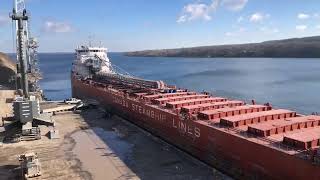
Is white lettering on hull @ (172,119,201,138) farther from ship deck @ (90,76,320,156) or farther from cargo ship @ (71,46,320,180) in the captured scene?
ship deck @ (90,76,320,156)

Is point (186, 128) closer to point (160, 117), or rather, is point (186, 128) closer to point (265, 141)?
point (160, 117)

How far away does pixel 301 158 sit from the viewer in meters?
16.2

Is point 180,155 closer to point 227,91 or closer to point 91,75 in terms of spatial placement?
point 91,75

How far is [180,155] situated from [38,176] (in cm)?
1034

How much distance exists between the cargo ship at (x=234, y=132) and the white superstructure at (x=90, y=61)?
2574cm

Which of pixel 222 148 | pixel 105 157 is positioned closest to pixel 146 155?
pixel 105 157

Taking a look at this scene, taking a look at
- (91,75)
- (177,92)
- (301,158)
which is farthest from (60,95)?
(301,158)

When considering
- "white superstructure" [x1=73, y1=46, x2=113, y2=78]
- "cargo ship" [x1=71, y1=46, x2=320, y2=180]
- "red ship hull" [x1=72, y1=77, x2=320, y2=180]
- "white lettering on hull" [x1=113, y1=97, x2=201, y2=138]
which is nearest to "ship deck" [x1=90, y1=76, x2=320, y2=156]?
"cargo ship" [x1=71, y1=46, x2=320, y2=180]

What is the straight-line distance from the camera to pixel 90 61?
6556cm

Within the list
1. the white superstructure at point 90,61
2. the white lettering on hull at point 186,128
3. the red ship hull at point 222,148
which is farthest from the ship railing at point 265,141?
the white superstructure at point 90,61

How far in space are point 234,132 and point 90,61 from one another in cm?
4802

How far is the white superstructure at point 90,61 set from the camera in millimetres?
65312

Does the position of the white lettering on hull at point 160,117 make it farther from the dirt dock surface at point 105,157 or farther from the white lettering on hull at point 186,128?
the dirt dock surface at point 105,157

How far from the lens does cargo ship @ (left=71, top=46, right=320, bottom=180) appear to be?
17656 mm
